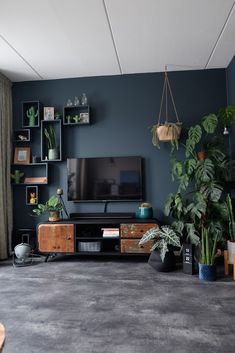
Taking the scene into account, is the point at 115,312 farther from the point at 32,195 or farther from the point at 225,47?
the point at 225,47

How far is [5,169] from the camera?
3.60 meters

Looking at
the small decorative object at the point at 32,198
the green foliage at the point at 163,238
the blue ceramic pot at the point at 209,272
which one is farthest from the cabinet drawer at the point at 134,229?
the small decorative object at the point at 32,198

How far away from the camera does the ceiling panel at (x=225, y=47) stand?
2.61 m

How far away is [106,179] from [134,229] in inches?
32.5

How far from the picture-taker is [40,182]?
367cm

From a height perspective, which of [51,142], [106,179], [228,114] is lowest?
[106,179]

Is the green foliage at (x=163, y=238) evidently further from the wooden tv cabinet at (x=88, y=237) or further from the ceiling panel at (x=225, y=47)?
the ceiling panel at (x=225, y=47)

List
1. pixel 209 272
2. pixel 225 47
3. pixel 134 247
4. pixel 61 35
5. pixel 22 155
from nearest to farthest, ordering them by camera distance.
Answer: pixel 209 272 → pixel 61 35 → pixel 225 47 → pixel 134 247 → pixel 22 155

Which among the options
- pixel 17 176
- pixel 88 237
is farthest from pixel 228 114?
pixel 17 176

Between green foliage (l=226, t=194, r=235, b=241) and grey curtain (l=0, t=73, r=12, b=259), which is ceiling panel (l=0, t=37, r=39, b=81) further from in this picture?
green foliage (l=226, t=194, r=235, b=241)

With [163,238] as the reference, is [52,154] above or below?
above

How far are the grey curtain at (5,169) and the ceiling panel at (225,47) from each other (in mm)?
2841

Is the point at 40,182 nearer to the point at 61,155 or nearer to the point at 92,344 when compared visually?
the point at 61,155

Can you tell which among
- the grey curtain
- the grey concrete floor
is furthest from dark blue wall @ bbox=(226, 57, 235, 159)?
the grey curtain
